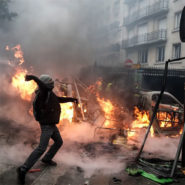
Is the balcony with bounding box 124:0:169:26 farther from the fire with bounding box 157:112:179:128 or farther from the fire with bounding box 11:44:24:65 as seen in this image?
the fire with bounding box 157:112:179:128

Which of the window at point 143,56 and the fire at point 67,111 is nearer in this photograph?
the fire at point 67,111

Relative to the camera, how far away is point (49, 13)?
9.10 m

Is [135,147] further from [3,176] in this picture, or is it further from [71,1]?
[71,1]

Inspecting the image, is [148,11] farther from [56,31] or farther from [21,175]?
[21,175]

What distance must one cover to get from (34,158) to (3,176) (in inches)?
22.2

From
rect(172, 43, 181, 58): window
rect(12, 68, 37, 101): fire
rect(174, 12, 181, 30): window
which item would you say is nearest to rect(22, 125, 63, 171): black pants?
rect(12, 68, 37, 101): fire

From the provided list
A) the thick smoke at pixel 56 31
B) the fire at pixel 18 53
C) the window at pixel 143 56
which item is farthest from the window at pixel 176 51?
the fire at pixel 18 53

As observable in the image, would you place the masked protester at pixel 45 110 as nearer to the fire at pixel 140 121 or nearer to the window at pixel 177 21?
the fire at pixel 140 121

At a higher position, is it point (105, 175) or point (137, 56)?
point (137, 56)

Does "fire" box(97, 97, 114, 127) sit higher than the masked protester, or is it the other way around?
the masked protester

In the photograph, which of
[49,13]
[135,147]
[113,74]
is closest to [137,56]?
[113,74]

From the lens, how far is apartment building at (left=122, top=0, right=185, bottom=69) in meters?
20.8

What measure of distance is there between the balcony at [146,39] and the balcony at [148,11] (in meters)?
1.91

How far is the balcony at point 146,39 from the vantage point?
2228 cm
